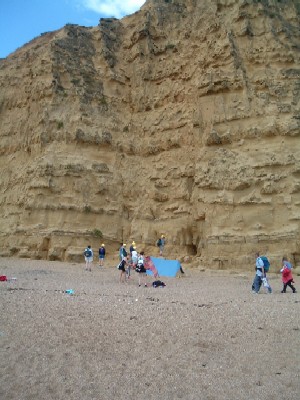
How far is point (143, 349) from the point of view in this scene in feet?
21.1

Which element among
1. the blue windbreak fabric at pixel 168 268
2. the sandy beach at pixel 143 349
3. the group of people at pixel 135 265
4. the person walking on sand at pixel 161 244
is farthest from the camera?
the person walking on sand at pixel 161 244

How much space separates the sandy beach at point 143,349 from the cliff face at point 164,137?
37.9 ft

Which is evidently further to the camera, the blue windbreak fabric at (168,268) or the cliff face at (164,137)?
the cliff face at (164,137)

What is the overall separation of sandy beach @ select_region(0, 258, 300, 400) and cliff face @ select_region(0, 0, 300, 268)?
11.6 m

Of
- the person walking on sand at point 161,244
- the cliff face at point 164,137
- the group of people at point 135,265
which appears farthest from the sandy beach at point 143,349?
the person walking on sand at point 161,244

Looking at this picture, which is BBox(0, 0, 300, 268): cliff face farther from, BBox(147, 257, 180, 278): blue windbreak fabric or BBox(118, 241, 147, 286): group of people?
BBox(118, 241, 147, 286): group of people

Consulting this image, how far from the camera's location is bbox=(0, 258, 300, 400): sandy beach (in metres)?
5.29

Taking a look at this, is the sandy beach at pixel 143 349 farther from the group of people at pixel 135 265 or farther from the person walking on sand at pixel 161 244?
the person walking on sand at pixel 161 244

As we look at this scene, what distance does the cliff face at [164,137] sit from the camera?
20828mm

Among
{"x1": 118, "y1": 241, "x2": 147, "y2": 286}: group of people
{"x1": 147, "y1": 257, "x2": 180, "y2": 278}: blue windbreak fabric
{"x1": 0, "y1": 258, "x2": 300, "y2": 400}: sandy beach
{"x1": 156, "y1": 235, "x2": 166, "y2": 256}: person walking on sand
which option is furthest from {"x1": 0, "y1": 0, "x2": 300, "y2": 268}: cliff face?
{"x1": 0, "y1": 258, "x2": 300, "y2": 400}: sandy beach

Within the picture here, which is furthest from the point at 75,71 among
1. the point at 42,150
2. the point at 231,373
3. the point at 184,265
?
the point at 231,373

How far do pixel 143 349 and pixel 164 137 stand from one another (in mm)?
20271

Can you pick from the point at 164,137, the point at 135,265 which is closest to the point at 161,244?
the point at 135,265

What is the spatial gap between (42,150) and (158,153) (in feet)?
22.8
